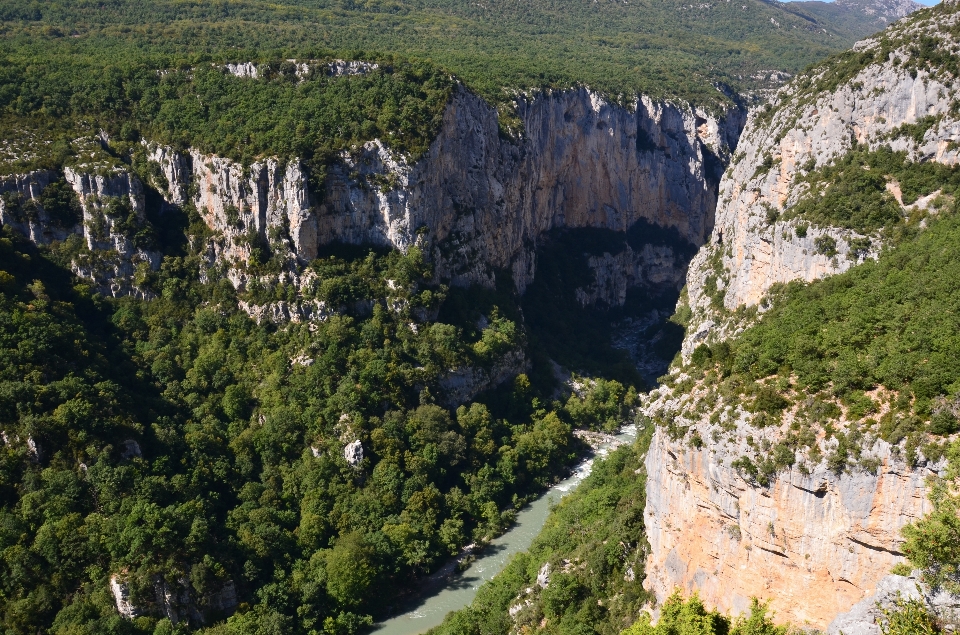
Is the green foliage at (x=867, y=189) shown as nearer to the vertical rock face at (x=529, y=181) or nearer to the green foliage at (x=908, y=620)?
the green foliage at (x=908, y=620)

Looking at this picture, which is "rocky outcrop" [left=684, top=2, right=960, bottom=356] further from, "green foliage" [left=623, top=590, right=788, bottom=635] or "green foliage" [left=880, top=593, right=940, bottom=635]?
"green foliage" [left=880, top=593, right=940, bottom=635]

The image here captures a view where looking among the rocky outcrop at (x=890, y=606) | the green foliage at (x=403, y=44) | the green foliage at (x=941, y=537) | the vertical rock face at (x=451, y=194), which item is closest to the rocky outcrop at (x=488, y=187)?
the vertical rock face at (x=451, y=194)

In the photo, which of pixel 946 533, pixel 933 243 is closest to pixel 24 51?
pixel 933 243

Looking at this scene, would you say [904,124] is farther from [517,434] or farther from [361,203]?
[361,203]

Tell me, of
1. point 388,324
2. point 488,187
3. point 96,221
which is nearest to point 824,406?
point 388,324

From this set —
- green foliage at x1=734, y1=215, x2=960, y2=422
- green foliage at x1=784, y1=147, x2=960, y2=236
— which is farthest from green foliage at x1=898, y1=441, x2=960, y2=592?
green foliage at x1=784, y1=147, x2=960, y2=236
